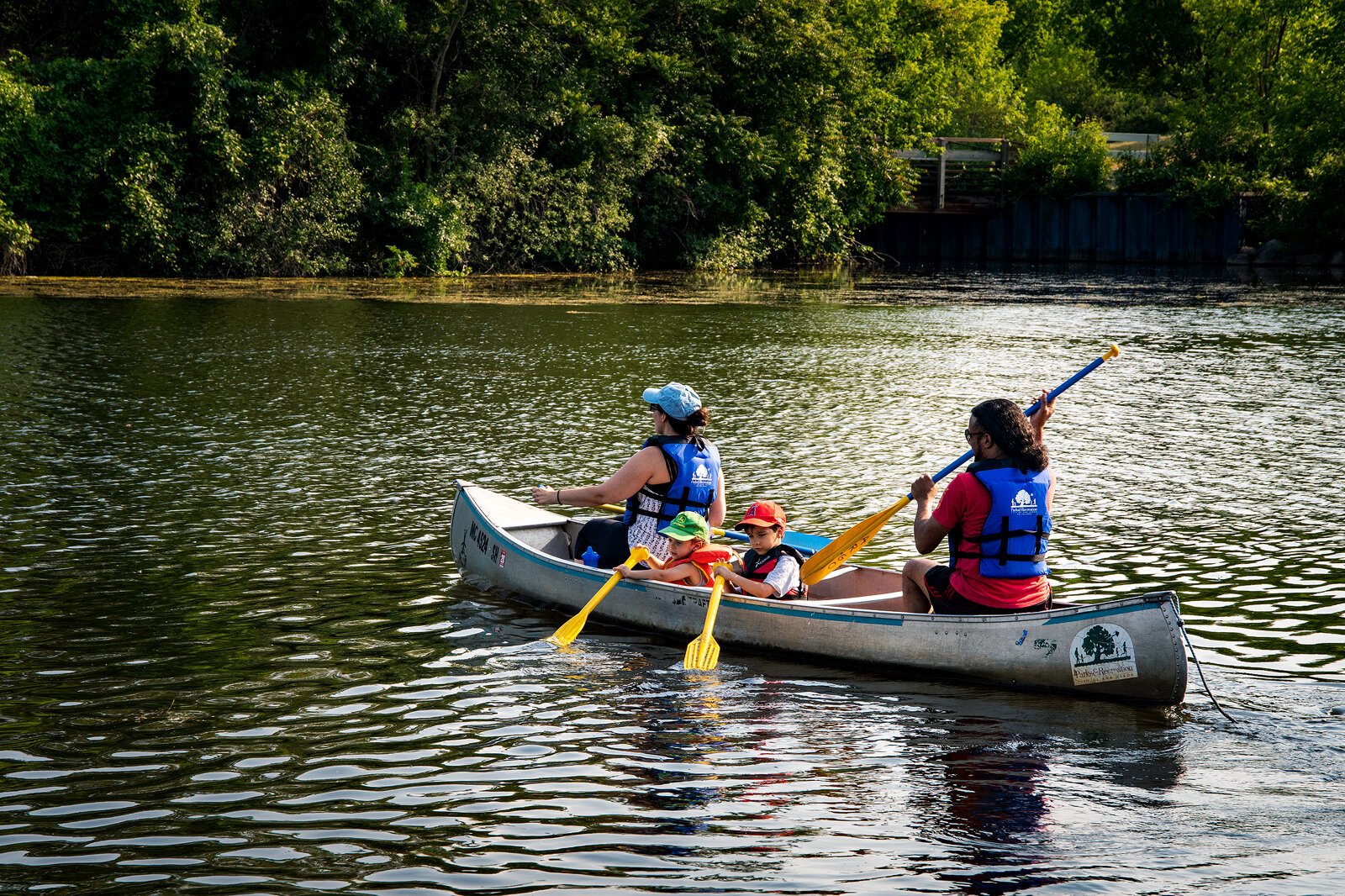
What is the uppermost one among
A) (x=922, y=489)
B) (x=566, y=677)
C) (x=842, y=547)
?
(x=922, y=489)

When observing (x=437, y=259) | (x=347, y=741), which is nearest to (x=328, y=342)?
(x=437, y=259)

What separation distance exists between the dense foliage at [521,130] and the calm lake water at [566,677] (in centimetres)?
1362

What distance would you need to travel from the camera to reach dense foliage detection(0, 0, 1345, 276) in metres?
31.5

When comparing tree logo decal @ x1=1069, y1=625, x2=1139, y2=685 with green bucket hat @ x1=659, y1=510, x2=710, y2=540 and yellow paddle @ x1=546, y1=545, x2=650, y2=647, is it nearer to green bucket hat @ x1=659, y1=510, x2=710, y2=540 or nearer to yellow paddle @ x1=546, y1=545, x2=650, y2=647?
green bucket hat @ x1=659, y1=510, x2=710, y2=540

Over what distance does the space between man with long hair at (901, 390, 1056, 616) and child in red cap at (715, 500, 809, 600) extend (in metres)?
1.17

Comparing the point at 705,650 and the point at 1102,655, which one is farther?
the point at 705,650

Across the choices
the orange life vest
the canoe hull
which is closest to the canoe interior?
the canoe hull

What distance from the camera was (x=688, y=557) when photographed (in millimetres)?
9008

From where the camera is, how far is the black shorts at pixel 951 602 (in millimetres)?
7625

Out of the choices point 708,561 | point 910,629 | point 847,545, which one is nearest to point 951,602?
point 910,629

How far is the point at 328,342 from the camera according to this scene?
22.7 meters

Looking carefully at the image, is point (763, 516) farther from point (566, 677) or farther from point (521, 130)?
point (521, 130)

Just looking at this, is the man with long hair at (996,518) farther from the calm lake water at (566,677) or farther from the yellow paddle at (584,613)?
the yellow paddle at (584,613)

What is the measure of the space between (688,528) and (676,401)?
0.83 metres
